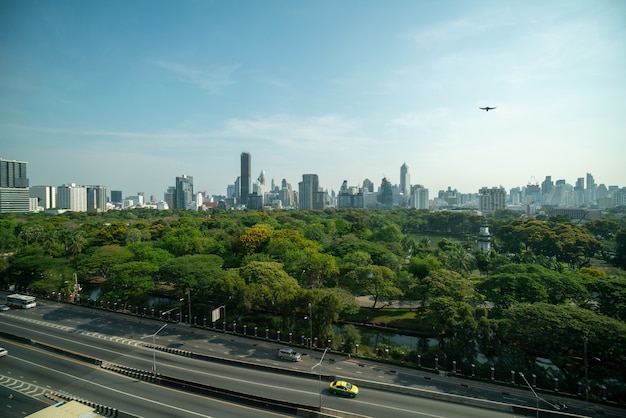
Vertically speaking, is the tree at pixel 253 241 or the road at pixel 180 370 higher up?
the tree at pixel 253 241

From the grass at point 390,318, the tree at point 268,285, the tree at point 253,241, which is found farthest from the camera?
the tree at point 253,241

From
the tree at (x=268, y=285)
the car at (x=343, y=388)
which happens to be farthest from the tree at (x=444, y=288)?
the tree at (x=268, y=285)

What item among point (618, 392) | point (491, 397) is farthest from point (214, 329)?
point (618, 392)

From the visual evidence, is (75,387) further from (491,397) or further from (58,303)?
(491,397)

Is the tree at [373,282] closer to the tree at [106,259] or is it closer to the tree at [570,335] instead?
the tree at [570,335]

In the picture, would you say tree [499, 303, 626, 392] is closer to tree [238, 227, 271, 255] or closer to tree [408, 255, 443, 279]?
tree [408, 255, 443, 279]

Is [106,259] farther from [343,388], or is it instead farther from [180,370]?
[343,388]

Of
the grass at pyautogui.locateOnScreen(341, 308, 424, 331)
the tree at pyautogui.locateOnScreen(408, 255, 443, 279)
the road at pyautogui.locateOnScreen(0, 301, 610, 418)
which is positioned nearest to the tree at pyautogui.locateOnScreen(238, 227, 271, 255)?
the road at pyautogui.locateOnScreen(0, 301, 610, 418)
